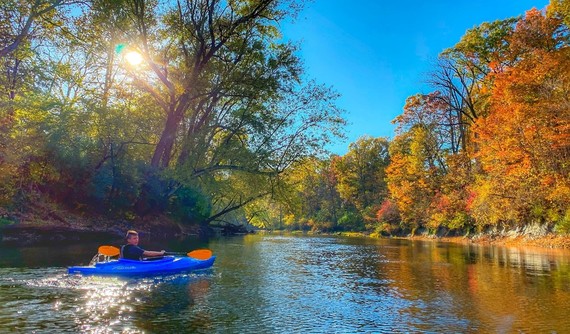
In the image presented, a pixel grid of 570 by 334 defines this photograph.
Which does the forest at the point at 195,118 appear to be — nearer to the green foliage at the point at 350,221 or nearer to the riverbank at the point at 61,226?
the riverbank at the point at 61,226

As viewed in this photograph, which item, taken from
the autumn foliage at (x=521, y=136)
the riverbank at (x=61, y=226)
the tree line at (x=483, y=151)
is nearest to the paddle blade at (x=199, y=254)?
the riverbank at (x=61, y=226)

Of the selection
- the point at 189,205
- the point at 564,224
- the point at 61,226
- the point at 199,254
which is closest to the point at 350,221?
the point at 189,205

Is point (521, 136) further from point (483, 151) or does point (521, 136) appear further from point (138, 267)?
point (138, 267)

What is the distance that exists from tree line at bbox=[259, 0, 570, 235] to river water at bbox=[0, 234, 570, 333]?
1298 cm

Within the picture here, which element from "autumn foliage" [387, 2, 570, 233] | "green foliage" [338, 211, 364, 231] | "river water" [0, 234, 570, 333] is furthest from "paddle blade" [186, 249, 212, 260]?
"green foliage" [338, 211, 364, 231]

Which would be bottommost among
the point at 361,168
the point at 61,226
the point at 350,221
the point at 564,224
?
the point at 61,226

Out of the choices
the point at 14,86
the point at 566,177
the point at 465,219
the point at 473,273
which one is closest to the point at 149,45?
the point at 14,86

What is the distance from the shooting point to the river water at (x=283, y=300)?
652cm

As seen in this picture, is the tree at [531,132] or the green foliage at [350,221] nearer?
the tree at [531,132]

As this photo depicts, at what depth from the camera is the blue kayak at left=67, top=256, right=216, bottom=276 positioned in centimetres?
1025

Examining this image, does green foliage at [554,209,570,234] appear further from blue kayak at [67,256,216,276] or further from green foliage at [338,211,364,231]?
green foliage at [338,211,364,231]

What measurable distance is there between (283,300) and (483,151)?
2511cm

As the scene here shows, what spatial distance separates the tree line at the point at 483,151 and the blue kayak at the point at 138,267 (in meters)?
18.0

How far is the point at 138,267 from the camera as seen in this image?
34.9 feet
